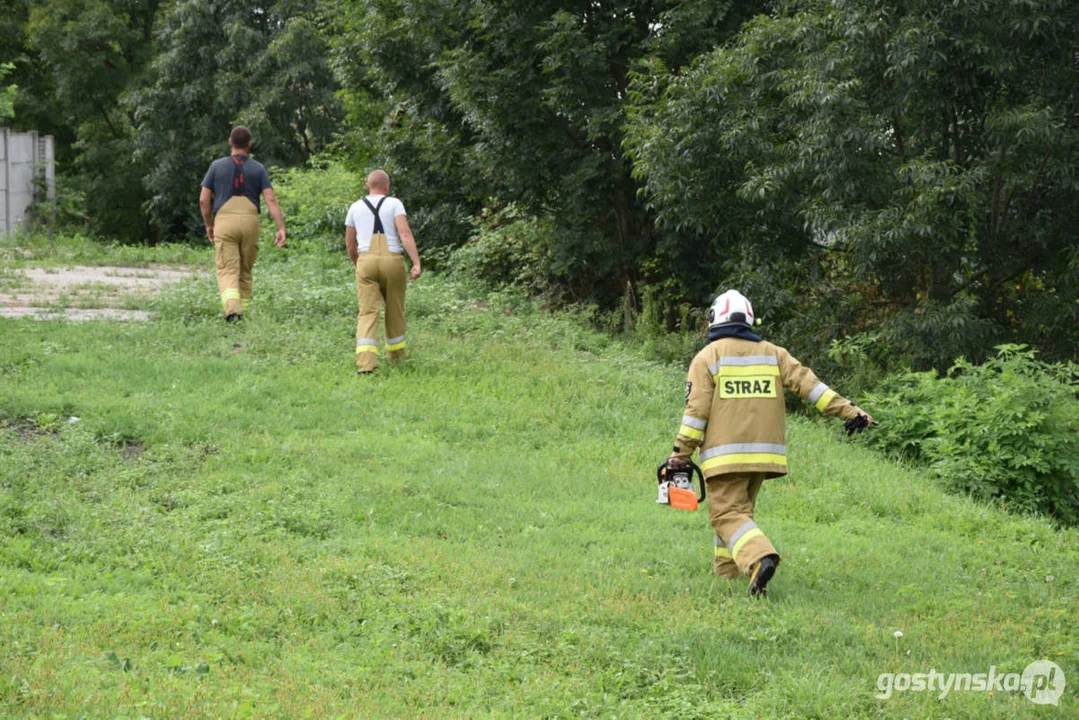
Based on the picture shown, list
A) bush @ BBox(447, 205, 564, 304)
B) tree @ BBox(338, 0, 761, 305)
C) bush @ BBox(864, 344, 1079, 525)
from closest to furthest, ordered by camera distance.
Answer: bush @ BBox(864, 344, 1079, 525), tree @ BBox(338, 0, 761, 305), bush @ BBox(447, 205, 564, 304)

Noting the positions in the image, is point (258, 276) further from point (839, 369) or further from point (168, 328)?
point (839, 369)

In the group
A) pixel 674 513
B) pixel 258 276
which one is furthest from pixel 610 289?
pixel 674 513

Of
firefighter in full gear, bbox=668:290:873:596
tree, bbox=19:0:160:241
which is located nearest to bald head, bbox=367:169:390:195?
firefighter in full gear, bbox=668:290:873:596

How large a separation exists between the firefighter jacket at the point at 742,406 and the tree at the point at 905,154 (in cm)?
588

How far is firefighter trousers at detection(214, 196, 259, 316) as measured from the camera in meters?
13.4

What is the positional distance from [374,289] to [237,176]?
2.67 m

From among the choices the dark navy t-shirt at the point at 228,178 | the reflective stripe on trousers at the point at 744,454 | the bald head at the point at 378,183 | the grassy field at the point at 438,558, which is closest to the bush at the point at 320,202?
the dark navy t-shirt at the point at 228,178

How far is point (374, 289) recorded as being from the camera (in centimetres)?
1191

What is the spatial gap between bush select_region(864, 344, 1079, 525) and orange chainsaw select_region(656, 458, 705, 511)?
443 cm

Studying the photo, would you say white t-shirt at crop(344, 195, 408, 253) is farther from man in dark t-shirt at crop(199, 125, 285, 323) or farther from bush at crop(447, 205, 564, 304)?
bush at crop(447, 205, 564, 304)

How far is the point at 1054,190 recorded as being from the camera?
1333cm

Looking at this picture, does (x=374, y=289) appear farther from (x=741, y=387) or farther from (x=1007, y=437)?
(x=1007, y=437)

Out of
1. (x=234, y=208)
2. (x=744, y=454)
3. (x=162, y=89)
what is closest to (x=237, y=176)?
(x=234, y=208)

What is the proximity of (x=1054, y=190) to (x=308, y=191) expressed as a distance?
618 inches
